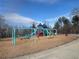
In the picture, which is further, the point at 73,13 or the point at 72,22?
the point at 72,22

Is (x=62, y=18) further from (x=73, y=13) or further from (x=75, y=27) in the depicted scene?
(x=73, y=13)

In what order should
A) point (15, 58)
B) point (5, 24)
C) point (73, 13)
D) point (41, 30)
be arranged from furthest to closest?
1. point (5, 24)
2. point (73, 13)
3. point (41, 30)
4. point (15, 58)

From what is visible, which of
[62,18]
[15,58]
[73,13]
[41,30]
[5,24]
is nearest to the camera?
[15,58]

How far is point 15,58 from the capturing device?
1182cm

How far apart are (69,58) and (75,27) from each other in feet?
208

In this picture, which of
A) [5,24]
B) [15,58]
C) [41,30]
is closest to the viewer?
[15,58]

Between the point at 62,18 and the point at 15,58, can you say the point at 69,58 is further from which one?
the point at 62,18

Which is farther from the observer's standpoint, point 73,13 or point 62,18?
point 62,18

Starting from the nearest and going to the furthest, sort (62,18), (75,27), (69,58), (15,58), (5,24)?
(69,58) < (15,58) < (5,24) < (75,27) < (62,18)

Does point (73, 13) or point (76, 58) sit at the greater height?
point (73, 13)

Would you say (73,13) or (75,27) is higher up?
(73,13)

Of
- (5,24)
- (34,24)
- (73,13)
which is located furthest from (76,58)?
(34,24)

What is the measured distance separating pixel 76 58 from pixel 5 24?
5698 centimetres

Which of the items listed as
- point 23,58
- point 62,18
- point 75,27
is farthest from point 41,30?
point 62,18
